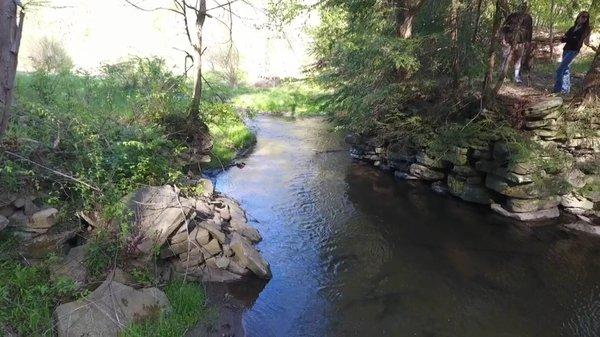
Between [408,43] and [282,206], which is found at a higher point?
[408,43]

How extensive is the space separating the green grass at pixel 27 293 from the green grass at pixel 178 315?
0.94 m

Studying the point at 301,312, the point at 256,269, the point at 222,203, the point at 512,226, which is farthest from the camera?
the point at 512,226

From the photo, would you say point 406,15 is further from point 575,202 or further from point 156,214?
point 156,214

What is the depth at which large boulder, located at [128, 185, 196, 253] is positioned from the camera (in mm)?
6543

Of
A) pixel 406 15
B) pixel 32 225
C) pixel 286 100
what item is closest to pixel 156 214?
pixel 32 225

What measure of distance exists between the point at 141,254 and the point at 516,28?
1057 centimetres

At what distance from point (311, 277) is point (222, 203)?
290cm

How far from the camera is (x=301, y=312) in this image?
6707 mm

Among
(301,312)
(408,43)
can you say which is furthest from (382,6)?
(301,312)

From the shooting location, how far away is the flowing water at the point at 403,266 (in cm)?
654

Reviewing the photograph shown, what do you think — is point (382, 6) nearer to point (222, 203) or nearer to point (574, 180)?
point (574, 180)

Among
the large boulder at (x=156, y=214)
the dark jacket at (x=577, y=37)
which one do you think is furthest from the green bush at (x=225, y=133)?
the dark jacket at (x=577, y=37)

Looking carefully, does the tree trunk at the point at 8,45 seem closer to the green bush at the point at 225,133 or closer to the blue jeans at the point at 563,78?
the green bush at the point at 225,133

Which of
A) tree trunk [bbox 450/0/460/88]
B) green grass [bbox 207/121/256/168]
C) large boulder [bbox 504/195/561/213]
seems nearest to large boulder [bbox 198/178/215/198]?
green grass [bbox 207/121/256/168]
